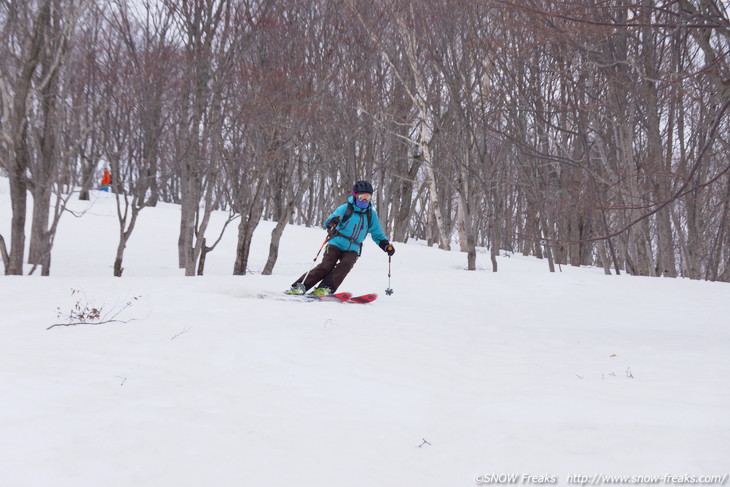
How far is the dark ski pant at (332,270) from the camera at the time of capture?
8.09 meters

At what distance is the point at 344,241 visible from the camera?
8250 millimetres

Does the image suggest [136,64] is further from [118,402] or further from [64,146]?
[118,402]

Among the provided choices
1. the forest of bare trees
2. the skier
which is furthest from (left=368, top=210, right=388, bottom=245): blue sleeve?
the forest of bare trees

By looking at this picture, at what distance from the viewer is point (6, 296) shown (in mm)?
6695

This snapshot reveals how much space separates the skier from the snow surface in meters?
0.69

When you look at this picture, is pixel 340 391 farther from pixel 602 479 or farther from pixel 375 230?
pixel 375 230

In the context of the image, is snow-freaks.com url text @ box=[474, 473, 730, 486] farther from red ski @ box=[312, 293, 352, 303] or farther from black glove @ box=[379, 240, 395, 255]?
black glove @ box=[379, 240, 395, 255]

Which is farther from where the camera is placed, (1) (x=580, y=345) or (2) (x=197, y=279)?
(2) (x=197, y=279)

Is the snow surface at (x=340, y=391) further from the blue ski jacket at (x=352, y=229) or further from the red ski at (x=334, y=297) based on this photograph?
the blue ski jacket at (x=352, y=229)

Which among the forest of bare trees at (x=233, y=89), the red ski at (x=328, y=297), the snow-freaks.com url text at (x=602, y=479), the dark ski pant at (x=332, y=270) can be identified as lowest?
the snow-freaks.com url text at (x=602, y=479)

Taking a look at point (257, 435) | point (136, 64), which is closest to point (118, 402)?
point (257, 435)

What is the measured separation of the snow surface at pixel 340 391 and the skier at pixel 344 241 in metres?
0.69

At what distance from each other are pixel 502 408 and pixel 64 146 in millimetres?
12361

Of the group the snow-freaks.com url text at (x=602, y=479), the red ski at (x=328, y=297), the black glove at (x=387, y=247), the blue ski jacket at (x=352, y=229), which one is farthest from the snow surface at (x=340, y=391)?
the blue ski jacket at (x=352, y=229)
